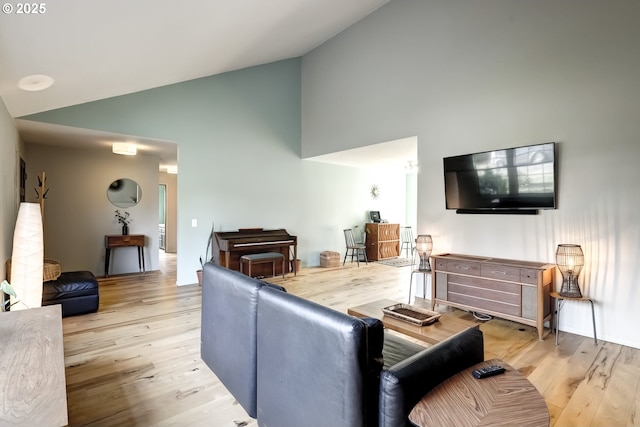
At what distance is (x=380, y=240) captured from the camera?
25.2 feet

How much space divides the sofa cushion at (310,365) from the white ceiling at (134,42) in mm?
2050

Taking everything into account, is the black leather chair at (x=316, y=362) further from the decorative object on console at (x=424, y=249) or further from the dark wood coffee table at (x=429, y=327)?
the decorative object on console at (x=424, y=249)

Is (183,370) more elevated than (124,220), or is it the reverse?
(124,220)

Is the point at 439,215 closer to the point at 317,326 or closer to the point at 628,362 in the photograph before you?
the point at 628,362

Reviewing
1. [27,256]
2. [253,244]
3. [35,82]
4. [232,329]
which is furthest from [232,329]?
[253,244]

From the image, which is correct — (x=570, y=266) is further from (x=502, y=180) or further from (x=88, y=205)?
(x=88, y=205)

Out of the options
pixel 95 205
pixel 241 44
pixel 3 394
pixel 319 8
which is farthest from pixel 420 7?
pixel 95 205

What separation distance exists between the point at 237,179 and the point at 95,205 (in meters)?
2.49

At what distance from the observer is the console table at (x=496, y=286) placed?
3.24 meters

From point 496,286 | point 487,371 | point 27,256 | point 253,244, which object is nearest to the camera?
point 487,371

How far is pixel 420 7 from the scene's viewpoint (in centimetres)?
455

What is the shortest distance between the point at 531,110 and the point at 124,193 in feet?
21.0

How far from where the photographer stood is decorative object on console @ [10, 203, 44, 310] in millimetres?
2436

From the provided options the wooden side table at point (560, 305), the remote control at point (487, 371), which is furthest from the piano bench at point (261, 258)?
the remote control at point (487, 371)
